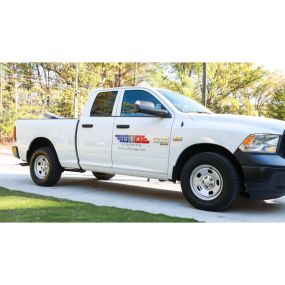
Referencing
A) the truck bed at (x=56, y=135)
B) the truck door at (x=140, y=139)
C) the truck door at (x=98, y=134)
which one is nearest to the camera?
the truck door at (x=140, y=139)

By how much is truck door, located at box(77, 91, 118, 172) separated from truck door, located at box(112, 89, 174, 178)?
0.18 meters

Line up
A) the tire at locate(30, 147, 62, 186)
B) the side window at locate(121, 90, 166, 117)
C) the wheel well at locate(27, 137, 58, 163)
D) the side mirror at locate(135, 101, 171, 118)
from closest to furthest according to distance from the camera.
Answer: the side mirror at locate(135, 101, 171, 118) → the side window at locate(121, 90, 166, 117) → the tire at locate(30, 147, 62, 186) → the wheel well at locate(27, 137, 58, 163)

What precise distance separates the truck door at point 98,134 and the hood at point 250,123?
6.04ft

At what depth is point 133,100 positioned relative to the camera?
7.08 m

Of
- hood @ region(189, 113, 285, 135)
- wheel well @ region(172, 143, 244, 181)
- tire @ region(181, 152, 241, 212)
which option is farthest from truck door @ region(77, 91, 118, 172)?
hood @ region(189, 113, 285, 135)

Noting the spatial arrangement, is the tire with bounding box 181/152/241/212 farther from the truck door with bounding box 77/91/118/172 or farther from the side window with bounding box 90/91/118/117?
the side window with bounding box 90/91/118/117

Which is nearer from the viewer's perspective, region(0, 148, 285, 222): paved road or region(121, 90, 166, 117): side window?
region(0, 148, 285, 222): paved road

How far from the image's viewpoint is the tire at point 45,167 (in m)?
8.09

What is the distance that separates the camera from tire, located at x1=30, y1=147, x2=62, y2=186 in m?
8.09

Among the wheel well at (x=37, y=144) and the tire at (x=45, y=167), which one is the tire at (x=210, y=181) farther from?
the wheel well at (x=37, y=144)

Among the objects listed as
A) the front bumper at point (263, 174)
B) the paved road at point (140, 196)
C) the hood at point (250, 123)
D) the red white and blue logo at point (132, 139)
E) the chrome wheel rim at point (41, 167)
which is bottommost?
the paved road at point (140, 196)

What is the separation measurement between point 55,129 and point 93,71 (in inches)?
367

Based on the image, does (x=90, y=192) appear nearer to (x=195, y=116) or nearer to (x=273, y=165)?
(x=195, y=116)

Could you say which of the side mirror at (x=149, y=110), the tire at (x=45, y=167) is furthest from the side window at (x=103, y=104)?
the tire at (x=45, y=167)
